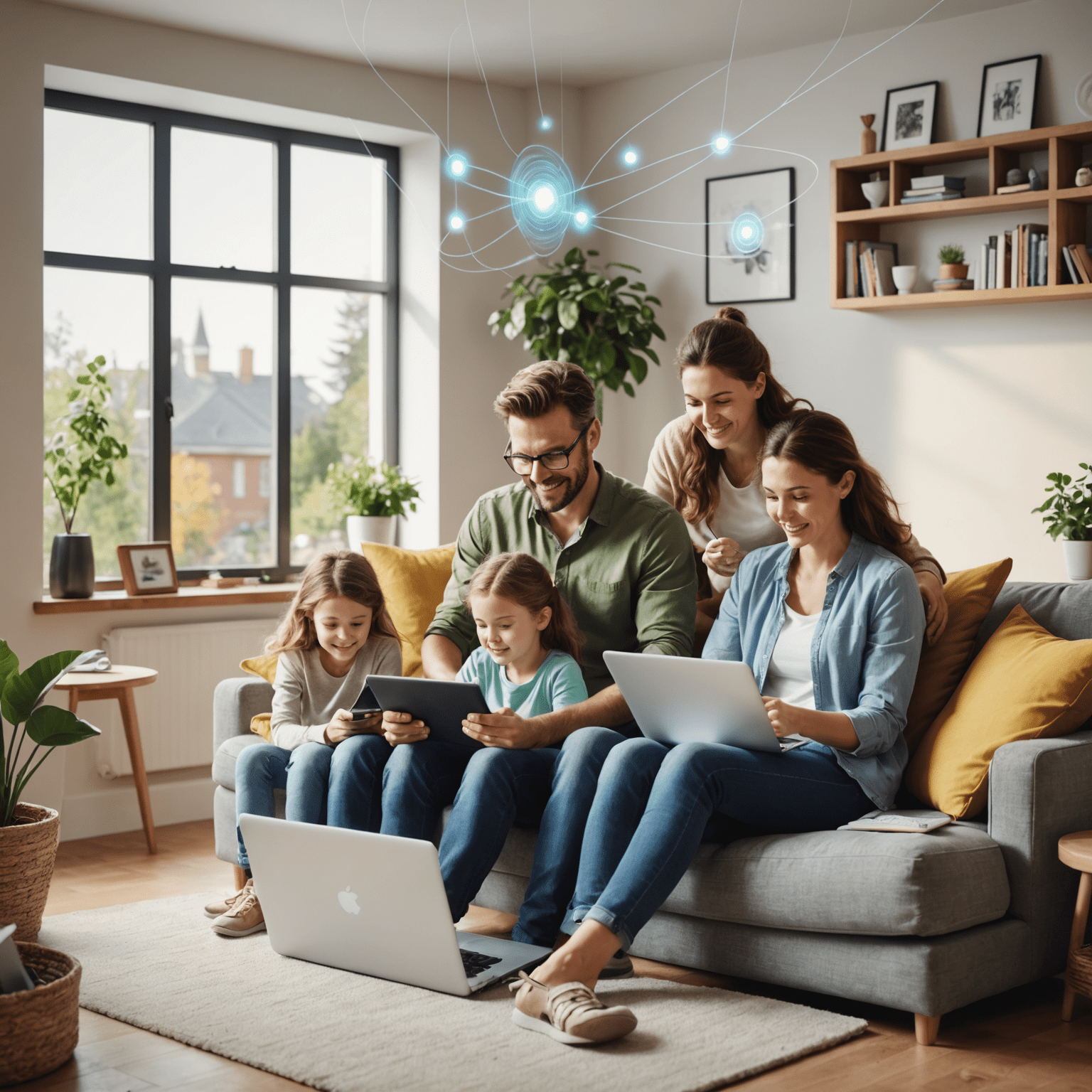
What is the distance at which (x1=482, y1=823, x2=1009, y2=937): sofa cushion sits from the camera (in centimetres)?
237

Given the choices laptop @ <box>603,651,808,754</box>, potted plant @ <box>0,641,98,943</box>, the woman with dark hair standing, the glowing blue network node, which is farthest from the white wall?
potted plant @ <box>0,641,98,943</box>

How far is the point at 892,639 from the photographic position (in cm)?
267

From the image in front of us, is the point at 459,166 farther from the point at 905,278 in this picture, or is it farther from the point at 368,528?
the point at 905,278

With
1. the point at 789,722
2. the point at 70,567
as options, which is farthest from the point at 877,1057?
the point at 70,567

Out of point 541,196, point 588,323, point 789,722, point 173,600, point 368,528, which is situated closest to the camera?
point 789,722

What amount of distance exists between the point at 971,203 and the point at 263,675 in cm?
259

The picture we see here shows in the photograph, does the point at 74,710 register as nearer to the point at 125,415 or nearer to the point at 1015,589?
the point at 125,415

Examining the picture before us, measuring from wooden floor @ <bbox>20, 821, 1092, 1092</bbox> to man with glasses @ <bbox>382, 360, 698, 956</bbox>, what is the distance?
1.35ft

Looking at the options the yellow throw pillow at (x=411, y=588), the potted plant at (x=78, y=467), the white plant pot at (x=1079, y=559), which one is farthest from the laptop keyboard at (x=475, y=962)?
the white plant pot at (x=1079, y=559)

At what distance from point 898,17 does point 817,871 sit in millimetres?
3165

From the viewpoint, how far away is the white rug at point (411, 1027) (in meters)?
2.23

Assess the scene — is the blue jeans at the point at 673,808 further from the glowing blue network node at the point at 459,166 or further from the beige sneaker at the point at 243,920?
the glowing blue network node at the point at 459,166

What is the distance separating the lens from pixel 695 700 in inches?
102

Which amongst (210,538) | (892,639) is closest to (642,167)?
(210,538)
